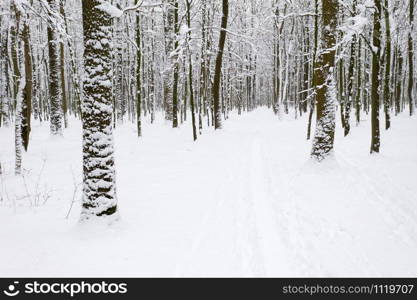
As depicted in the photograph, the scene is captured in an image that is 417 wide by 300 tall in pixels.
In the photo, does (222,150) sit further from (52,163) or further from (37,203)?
(37,203)

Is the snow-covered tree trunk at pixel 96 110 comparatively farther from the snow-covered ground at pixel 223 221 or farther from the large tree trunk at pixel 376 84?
the large tree trunk at pixel 376 84

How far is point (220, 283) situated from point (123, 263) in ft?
4.32

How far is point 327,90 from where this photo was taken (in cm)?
948

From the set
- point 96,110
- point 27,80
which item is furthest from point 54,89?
point 96,110

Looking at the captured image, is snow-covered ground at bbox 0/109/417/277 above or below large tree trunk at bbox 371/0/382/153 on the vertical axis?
below

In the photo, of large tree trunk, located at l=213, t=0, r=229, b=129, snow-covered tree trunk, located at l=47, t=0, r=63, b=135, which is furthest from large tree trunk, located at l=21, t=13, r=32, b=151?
large tree trunk, located at l=213, t=0, r=229, b=129

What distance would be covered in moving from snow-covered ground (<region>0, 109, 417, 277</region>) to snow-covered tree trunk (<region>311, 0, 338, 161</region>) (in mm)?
591

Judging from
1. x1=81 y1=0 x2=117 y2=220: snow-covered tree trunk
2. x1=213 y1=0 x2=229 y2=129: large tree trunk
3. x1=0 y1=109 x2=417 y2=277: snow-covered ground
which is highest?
x1=213 y1=0 x2=229 y2=129: large tree trunk

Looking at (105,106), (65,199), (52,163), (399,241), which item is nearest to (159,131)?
(52,163)

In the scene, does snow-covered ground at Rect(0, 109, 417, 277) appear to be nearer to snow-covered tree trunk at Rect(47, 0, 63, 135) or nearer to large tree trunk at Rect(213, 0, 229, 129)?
snow-covered tree trunk at Rect(47, 0, 63, 135)

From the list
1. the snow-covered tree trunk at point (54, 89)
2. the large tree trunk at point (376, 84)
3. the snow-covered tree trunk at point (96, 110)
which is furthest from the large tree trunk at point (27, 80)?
the large tree trunk at point (376, 84)

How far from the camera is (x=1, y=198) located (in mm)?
6195

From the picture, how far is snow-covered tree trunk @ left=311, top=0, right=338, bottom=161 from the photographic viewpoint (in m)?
9.39

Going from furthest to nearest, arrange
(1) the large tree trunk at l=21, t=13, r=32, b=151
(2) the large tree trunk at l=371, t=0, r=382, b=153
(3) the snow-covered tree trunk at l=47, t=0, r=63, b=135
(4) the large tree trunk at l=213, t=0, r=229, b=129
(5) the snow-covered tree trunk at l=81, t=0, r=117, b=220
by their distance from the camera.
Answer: (4) the large tree trunk at l=213, t=0, r=229, b=129, (3) the snow-covered tree trunk at l=47, t=0, r=63, b=135, (2) the large tree trunk at l=371, t=0, r=382, b=153, (1) the large tree trunk at l=21, t=13, r=32, b=151, (5) the snow-covered tree trunk at l=81, t=0, r=117, b=220
